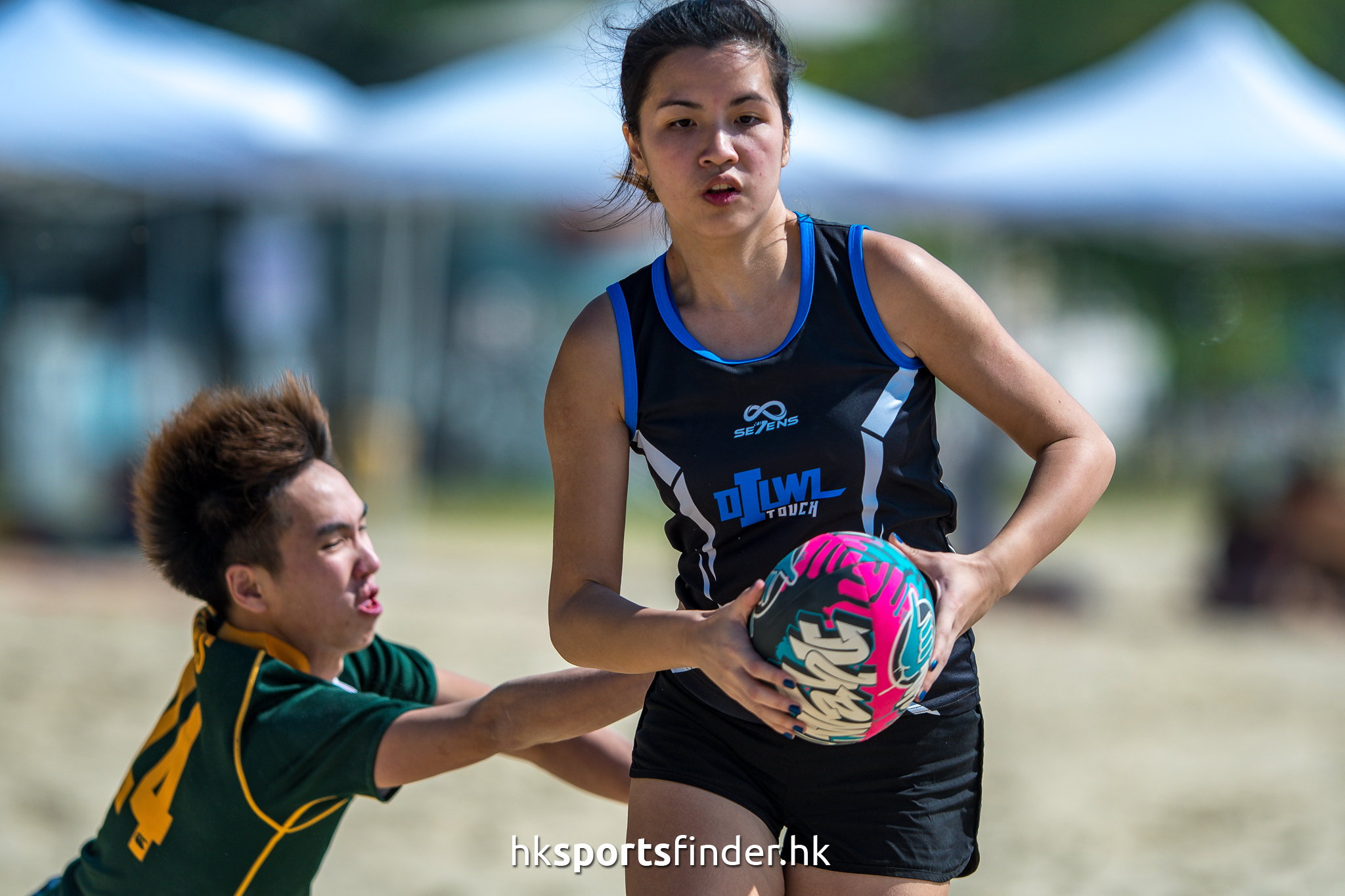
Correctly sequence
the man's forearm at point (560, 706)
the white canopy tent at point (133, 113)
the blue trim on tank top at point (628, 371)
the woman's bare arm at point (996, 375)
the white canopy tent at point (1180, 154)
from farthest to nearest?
1. the white canopy tent at point (1180, 154)
2. the white canopy tent at point (133, 113)
3. the man's forearm at point (560, 706)
4. the blue trim on tank top at point (628, 371)
5. the woman's bare arm at point (996, 375)

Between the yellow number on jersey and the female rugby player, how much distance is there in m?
0.83

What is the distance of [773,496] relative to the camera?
6.55ft

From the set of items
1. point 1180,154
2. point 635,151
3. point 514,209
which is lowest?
point 635,151

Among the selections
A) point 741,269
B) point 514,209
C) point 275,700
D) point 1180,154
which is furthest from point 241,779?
point 514,209

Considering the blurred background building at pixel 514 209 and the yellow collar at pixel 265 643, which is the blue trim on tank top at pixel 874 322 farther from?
the yellow collar at pixel 265 643

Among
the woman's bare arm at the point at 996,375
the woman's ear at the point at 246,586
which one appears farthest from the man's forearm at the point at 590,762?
the woman's bare arm at the point at 996,375

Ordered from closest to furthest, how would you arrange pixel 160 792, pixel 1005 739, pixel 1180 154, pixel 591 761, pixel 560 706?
pixel 560 706 → pixel 160 792 → pixel 591 761 → pixel 1005 739 → pixel 1180 154

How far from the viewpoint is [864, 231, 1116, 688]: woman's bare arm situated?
192cm

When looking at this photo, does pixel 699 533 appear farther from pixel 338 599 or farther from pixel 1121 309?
pixel 1121 309

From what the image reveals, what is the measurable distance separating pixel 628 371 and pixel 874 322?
39cm

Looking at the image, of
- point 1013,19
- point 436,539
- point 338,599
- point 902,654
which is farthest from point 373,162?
point 1013,19

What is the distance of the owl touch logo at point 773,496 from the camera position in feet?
6.52

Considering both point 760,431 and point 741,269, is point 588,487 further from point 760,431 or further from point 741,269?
point 741,269

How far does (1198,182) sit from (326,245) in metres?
11.6
